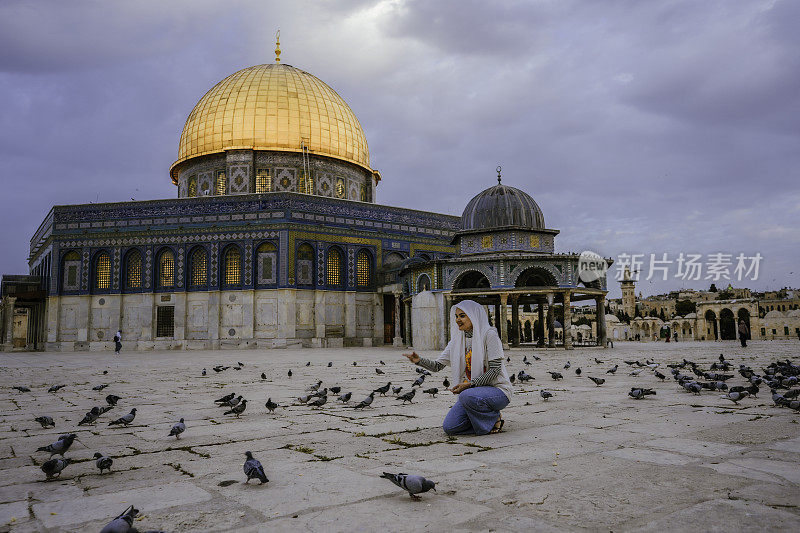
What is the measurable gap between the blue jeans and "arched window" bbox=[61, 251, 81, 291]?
29.5 meters

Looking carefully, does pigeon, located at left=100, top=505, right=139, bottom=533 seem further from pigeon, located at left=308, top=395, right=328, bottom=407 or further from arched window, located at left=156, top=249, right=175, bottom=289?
arched window, located at left=156, top=249, right=175, bottom=289

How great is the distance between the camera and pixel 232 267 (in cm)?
2872

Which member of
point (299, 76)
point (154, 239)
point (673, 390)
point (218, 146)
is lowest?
point (673, 390)

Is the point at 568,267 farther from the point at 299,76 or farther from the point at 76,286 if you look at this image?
the point at 76,286

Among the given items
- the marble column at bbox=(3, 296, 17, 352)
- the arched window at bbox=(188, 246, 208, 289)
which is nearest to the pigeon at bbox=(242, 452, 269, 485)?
the arched window at bbox=(188, 246, 208, 289)

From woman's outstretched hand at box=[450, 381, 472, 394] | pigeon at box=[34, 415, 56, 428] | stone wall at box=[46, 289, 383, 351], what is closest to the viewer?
woman's outstretched hand at box=[450, 381, 472, 394]

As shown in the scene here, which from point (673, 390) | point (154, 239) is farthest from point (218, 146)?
point (673, 390)

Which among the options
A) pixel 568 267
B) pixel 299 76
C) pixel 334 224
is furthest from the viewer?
pixel 299 76

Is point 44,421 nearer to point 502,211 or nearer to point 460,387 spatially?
point 460,387

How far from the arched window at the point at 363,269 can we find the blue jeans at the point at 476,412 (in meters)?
25.4

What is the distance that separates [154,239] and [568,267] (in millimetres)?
20367

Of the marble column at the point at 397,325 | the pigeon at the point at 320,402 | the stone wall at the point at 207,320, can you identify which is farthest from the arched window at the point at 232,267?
the pigeon at the point at 320,402

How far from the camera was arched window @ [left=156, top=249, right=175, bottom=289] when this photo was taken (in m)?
29.0

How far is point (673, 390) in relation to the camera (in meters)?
8.32
